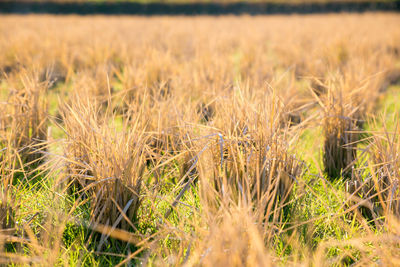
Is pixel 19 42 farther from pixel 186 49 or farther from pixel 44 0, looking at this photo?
pixel 44 0

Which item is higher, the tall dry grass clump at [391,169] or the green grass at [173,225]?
the tall dry grass clump at [391,169]

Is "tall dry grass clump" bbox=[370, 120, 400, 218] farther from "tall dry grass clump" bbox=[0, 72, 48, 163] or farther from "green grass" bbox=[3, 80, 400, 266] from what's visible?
"tall dry grass clump" bbox=[0, 72, 48, 163]

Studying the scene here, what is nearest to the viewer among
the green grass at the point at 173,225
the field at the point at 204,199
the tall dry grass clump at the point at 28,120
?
the field at the point at 204,199

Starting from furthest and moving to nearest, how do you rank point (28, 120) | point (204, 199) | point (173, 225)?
point (28, 120) → point (173, 225) → point (204, 199)

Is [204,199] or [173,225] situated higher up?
[204,199]

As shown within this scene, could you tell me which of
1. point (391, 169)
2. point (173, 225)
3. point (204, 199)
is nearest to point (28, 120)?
point (173, 225)

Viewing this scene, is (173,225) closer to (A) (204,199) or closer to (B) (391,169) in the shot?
(A) (204,199)

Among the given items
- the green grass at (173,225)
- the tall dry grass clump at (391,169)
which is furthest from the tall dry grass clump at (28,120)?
the tall dry grass clump at (391,169)

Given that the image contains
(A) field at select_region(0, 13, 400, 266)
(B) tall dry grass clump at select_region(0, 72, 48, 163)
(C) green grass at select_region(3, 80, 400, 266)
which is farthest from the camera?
(B) tall dry grass clump at select_region(0, 72, 48, 163)

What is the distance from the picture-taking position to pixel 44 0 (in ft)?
64.6

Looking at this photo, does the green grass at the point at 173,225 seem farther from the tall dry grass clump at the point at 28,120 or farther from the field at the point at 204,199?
the tall dry grass clump at the point at 28,120

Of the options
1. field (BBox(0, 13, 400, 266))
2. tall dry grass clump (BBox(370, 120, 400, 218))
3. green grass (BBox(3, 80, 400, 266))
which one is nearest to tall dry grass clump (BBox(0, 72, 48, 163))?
field (BBox(0, 13, 400, 266))

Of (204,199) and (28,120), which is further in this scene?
(28,120)

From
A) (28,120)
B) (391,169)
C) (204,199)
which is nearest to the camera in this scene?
(204,199)
